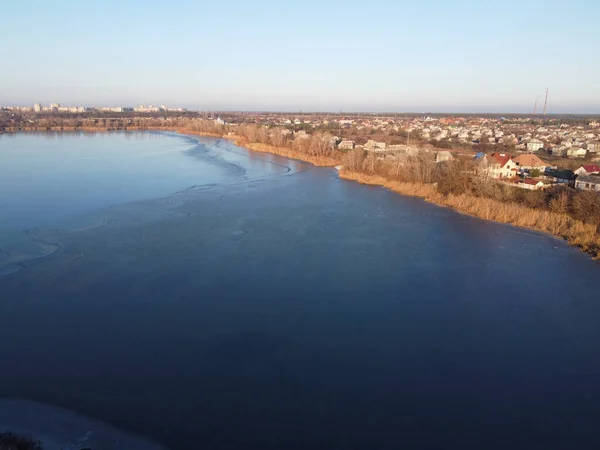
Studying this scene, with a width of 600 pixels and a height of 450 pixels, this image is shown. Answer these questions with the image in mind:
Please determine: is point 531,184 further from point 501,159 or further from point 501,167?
point 501,159

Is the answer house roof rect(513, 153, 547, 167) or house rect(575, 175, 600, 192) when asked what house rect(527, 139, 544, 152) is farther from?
house rect(575, 175, 600, 192)

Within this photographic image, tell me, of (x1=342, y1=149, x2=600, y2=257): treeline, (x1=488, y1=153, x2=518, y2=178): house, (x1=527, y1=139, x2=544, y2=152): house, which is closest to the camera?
(x1=342, y1=149, x2=600, y2=257): treeline

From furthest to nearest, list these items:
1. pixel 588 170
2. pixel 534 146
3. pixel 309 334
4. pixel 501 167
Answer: pixel 534 146 → pixel 501 167 → pixel 588 170 → pixel 309 334

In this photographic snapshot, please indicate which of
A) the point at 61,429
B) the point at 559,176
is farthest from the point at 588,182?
the point at 61,429

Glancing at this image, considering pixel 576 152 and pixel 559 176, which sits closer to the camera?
pixel 559 176

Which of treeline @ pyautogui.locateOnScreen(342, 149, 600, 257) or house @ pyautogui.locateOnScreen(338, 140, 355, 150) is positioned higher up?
house @ pyautogui.locateOnScreen(338, 140, 355, 150)

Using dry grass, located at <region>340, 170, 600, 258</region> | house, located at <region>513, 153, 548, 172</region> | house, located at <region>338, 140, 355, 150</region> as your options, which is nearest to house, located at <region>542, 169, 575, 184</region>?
house, located at <region>513, 153, 548, 172</region>
